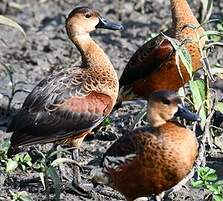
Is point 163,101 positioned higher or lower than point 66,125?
higher

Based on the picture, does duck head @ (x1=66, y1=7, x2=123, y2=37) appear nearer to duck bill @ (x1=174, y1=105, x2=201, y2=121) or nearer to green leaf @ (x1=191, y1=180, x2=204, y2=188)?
duck bill @ (x1=174, y1=105, x2=201, y2=121)

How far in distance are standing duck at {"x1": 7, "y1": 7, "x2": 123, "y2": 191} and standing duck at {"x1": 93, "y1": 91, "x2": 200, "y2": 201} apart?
0.81 meters

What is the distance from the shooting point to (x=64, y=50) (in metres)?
11.6

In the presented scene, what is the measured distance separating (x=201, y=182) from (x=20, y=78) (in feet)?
13.5

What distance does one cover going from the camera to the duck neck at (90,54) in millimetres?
8352

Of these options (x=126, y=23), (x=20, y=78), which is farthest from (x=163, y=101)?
(x=126, y=23)

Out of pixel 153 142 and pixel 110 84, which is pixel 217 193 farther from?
pixel 110 84

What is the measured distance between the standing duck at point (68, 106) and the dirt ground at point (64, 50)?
17.0 inches

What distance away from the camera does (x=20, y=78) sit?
1080 cm

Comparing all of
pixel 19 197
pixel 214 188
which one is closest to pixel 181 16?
pixel 214 188

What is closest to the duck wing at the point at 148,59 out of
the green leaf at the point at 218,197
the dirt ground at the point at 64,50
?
the dirt ground at the point at 64,50

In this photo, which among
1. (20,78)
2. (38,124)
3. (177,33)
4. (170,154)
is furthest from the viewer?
(20,78)

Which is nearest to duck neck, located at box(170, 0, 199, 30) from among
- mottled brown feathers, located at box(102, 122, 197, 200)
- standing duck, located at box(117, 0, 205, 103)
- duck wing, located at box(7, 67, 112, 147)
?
standing duck, located at box(117, 0, 205, 103)

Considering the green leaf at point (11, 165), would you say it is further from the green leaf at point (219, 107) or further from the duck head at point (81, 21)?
the green leaf at point (219, 107)
